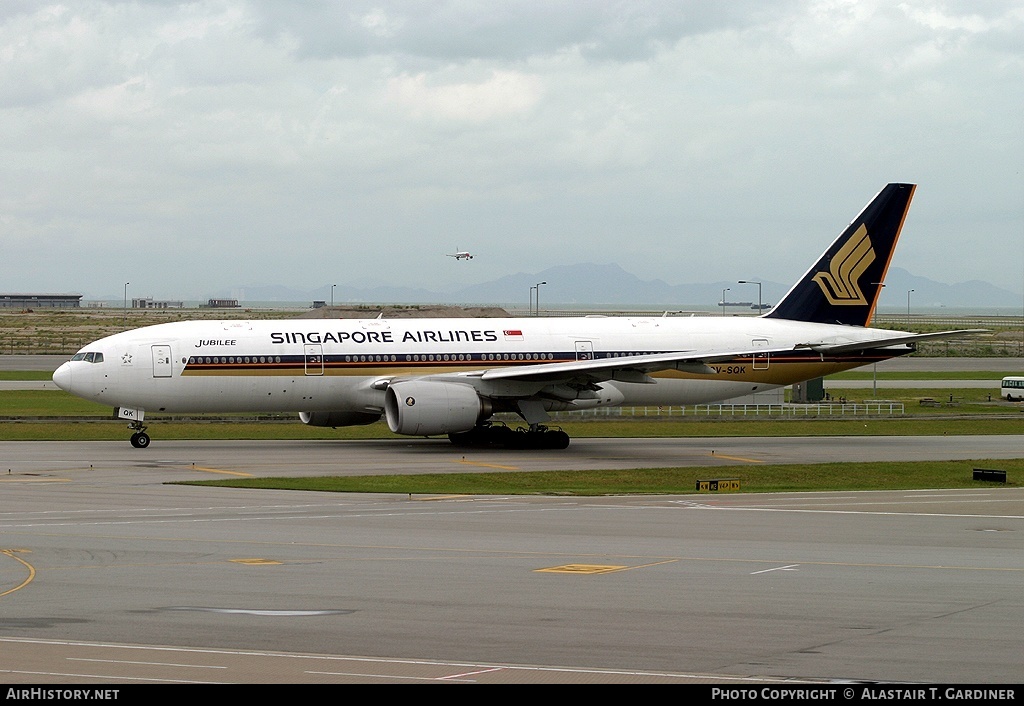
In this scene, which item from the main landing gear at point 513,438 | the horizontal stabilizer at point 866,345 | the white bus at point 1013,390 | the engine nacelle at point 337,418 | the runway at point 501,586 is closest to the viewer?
the runway at point 501,586

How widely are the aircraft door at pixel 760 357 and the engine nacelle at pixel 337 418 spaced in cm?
1555

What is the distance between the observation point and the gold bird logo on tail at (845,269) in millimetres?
53750

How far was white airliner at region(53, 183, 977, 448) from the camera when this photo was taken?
45.7 m

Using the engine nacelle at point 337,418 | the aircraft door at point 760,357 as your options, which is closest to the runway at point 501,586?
the engine nacelle at point 337,418

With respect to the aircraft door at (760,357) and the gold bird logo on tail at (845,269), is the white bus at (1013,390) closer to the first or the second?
the gold bird logo on tail at (845,269)

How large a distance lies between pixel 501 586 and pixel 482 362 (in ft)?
95.0

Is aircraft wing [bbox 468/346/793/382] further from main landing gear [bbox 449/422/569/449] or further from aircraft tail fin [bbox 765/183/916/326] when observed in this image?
aircraft tail fin [bbox 765/183/916/326]

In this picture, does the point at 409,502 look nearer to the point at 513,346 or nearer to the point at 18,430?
the point at 513,346

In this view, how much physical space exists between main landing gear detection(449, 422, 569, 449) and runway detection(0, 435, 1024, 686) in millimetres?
14877

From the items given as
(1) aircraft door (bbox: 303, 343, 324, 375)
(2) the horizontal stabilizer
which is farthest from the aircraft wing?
(1) aircraft door (bbox: 303, 343, 324, 375)

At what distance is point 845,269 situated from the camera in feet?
176

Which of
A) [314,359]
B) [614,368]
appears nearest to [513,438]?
[614,368]

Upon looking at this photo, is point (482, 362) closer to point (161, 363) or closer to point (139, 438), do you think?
point (161, 363)
